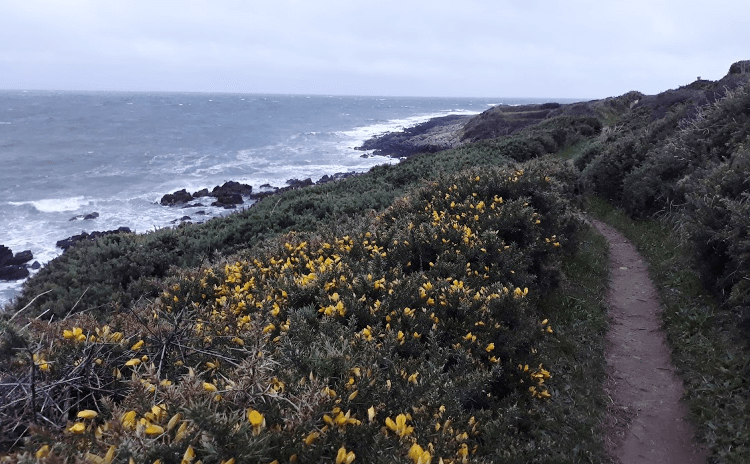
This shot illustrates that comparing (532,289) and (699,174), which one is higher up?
(699,174)

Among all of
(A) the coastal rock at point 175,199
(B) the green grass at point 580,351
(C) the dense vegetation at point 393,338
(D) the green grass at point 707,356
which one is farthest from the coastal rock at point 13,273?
(D) the green grass at point 707,356

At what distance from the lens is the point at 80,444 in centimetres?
205

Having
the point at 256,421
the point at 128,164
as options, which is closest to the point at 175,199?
the point at 128,164

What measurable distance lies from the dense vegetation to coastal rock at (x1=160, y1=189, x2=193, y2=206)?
19583 millimetres

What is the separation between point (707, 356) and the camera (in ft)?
17.8

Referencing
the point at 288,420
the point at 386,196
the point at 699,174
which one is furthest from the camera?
the point at 386,196

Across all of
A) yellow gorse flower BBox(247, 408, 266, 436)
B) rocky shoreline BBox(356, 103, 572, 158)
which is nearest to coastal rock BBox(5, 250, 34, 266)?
yellow gorse flower BBox(247, 408, 266, 436)

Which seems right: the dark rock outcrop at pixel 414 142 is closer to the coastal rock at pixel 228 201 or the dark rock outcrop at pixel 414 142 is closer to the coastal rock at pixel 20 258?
the coastal rock at pixel 228 201

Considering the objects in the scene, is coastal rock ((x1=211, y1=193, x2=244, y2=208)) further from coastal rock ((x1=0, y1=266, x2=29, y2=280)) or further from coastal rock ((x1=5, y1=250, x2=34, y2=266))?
coastal rock ((x1=0, y1=266, x2=29, y2=280))

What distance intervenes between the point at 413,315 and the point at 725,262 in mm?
5158

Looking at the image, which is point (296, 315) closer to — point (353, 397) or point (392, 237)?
point (353, 397)

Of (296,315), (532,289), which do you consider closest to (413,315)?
(296,315)

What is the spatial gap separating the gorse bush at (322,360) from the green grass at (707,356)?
1612mm

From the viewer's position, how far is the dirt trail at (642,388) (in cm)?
453
